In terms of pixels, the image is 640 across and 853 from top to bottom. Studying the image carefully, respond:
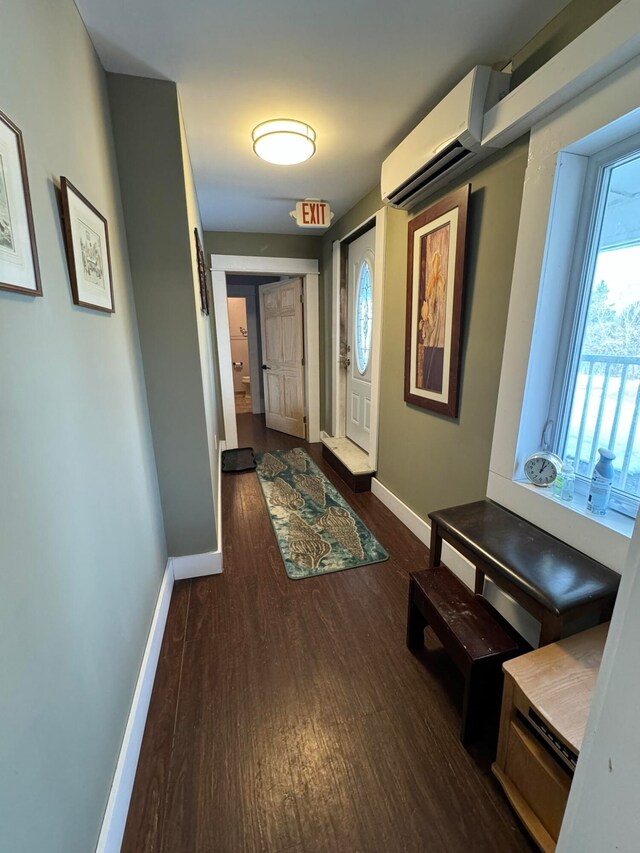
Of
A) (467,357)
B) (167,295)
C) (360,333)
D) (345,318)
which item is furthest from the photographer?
(345,318)

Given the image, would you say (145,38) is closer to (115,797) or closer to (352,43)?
(352,43)

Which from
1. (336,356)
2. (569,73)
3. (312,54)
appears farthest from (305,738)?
(336,356)

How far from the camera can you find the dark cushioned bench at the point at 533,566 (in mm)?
1062

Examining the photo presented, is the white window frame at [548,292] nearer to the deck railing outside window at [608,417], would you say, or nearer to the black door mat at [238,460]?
the deck railing outside window at [608,417]

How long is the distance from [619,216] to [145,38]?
186 cm

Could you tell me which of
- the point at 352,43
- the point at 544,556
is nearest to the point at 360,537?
the point at 544,556

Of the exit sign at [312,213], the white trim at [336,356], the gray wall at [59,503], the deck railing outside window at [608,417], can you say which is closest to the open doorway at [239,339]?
the white trim at [336,356]

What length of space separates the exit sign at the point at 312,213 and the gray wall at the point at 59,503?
176 cm

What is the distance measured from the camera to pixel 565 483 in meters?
1.39

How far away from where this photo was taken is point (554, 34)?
1.26 m

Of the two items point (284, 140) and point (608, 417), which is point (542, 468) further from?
point (284, 140)

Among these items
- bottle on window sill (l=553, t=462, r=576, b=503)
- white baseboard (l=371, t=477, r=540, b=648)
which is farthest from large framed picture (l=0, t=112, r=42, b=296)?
white baseboard (l=371, t=477, r=540, b=648)

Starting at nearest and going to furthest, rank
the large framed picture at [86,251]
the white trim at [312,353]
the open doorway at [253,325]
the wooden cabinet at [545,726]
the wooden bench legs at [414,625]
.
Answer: the wooden cabinet at [545,726], the large framed picture at [86,251], the wooden bench legs at [414,625], the white trim at [312,353], the open doorway at [253,325]

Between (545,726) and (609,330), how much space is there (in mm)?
1268
